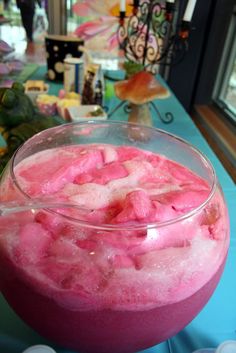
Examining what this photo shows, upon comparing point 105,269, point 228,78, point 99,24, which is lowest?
point 228,78

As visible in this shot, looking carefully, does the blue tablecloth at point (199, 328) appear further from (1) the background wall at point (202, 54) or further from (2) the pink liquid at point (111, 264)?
(1) the background wall at point (202, 54)

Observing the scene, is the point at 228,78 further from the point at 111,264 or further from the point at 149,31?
the point at 111,264

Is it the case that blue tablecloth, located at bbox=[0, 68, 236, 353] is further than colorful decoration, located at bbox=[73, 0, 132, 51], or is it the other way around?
colorful decoration, located at bbox=[73, 0, 132, 51]

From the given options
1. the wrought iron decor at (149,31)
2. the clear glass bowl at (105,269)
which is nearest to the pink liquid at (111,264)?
the clear glass bowl at (105,269)

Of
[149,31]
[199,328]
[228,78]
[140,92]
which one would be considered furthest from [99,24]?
[199,328]

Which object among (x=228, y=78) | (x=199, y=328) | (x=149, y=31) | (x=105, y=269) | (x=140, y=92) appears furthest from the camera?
(x=228, y=78)

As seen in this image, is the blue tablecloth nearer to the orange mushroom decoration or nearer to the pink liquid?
the pink liquid


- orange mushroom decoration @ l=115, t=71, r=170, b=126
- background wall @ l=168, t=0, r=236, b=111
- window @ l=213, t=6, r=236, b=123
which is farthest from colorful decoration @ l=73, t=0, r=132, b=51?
orange mushroom decoration @ l=115, t=71, r=170, b=126

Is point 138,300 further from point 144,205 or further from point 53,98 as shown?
point 53,98
